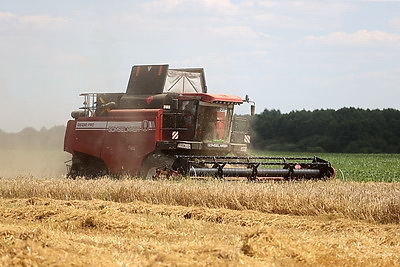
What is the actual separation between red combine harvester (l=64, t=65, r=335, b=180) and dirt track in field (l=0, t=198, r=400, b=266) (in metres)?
5.11

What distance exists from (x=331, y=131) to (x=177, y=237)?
55.6 metres

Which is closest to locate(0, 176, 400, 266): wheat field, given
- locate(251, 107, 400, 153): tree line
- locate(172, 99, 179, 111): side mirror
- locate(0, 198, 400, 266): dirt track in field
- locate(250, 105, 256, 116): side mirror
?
locate(0, 198, 400, 266): dirt track in field

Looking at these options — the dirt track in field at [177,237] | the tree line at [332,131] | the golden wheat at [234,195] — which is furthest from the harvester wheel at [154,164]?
the tree line at [332,131]

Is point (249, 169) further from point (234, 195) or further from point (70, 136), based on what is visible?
point (70, 136)

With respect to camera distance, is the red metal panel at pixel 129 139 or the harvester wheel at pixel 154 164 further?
the red metal panel at pixel 129 139

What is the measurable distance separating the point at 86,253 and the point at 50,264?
730mm

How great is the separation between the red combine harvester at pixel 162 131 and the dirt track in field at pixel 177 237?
5.11 metres

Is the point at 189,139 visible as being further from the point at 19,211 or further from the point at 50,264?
the point at 50,264

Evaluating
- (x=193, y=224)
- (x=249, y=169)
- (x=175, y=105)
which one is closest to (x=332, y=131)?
(x=175, y=105)

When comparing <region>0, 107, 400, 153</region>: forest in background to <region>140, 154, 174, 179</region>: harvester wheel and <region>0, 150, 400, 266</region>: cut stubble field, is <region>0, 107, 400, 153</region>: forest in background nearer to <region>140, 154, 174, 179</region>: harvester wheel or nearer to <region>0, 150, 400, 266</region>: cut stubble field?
<region>140, 154, 174, 179</region>: harvester wheel

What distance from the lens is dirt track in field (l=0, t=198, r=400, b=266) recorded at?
6.84 metres

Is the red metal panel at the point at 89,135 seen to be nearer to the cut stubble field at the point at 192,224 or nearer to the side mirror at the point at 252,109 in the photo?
the cut stubble field at the point at 192,224

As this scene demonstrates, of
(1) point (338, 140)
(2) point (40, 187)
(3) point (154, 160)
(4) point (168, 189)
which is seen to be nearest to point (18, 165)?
(3) point (154, 160)

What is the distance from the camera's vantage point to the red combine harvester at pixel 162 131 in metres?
18.2
